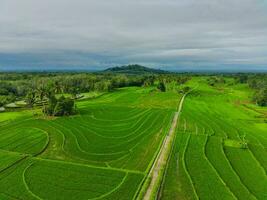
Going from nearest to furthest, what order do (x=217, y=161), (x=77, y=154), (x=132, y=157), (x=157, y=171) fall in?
(x=157, y=171) < (x=217, y=161) < (x=132, y=157) < (x=77, y=154)

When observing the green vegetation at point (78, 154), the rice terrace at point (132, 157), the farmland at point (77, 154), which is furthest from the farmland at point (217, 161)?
the green vegetation at point (78, 154)

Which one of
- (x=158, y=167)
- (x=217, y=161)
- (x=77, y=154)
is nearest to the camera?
(x=158, y=167)

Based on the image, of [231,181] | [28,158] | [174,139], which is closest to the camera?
[231,181]

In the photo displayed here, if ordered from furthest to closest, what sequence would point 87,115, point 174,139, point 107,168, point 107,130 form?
point 87,115
point 107,130
point 174,139
point 107,168

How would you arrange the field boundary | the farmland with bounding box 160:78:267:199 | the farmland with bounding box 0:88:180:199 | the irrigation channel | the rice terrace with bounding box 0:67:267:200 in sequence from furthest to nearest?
the farmland with bounding box 0:88:180:199, the rice terrace with bounding box 0:67:267:200, the farmland with bounding box 160:78:267:199, the field boundary, the irrigation channel

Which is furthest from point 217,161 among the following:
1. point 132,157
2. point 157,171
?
point 132,157

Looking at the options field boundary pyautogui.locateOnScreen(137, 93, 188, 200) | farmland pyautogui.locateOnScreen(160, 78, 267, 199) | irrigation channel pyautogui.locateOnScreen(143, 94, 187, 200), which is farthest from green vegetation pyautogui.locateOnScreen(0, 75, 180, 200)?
farmland pyautogui.locateOnScreen(160, 78, 267, 199)

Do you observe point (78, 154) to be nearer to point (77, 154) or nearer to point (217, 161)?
point (77, 154)

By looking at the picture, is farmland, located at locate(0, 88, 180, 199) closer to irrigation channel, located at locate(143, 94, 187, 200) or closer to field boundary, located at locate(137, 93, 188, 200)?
field boundary, located at locate(137, 93, 188, 200)

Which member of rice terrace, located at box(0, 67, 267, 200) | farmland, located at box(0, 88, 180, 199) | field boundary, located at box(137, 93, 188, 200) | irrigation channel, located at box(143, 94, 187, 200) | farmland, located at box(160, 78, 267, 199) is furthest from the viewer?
farmland, located at box(0, 88, 180, 199)

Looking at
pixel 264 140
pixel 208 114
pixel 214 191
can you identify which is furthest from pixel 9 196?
pixel 208 114

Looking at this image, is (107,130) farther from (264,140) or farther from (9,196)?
(264,140)
